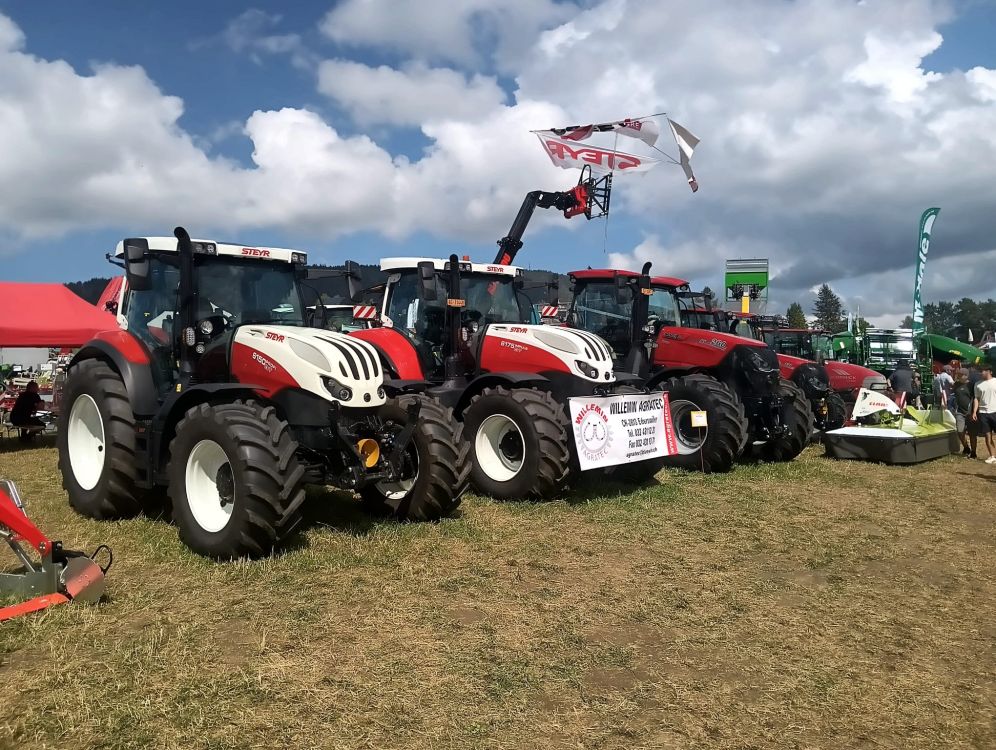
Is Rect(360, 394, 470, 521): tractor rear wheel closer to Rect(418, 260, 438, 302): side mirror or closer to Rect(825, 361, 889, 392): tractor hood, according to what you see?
Rect(418, 260, 438, 302): side mirror

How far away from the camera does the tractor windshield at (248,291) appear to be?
5.73 m

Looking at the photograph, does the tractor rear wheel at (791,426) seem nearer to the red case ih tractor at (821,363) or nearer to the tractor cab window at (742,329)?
the red case ih tractor at (821,363)

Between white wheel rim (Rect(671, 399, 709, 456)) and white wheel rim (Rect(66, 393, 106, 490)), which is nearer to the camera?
white wheel rim (Rect(66, 393, 106, 490))

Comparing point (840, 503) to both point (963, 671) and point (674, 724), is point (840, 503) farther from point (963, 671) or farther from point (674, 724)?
point (674, 724)

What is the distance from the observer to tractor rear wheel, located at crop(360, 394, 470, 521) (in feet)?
18.1

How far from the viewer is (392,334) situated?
7.50 m

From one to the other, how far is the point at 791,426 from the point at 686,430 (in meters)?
1.50

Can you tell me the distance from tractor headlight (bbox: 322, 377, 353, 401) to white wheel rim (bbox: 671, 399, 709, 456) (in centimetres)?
462

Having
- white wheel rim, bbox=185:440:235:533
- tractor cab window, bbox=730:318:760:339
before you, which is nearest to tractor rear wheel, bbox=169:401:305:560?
white wheel rim, bbox=185:440:235:533

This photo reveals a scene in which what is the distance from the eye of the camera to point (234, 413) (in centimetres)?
469

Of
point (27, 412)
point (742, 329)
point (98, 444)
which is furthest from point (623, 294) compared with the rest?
Result: point (27, 412)

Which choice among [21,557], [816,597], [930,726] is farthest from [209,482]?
[930,726]

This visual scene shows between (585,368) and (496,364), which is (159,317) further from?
(585,368)

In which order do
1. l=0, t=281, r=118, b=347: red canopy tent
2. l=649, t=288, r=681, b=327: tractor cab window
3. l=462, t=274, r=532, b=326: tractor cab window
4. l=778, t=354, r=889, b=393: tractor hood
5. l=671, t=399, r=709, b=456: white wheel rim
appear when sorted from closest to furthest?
l=462, t=274, r=532, b=326: tractor cab window < l=671, t=399, r=709, b=456: white wheel rim < l=649, t=288, r=681, b=327: tractor cab window < l=0, t=281, r=118, b=347: red canopy tent < l=778, t=354, r=889, b=393: tractor hood
